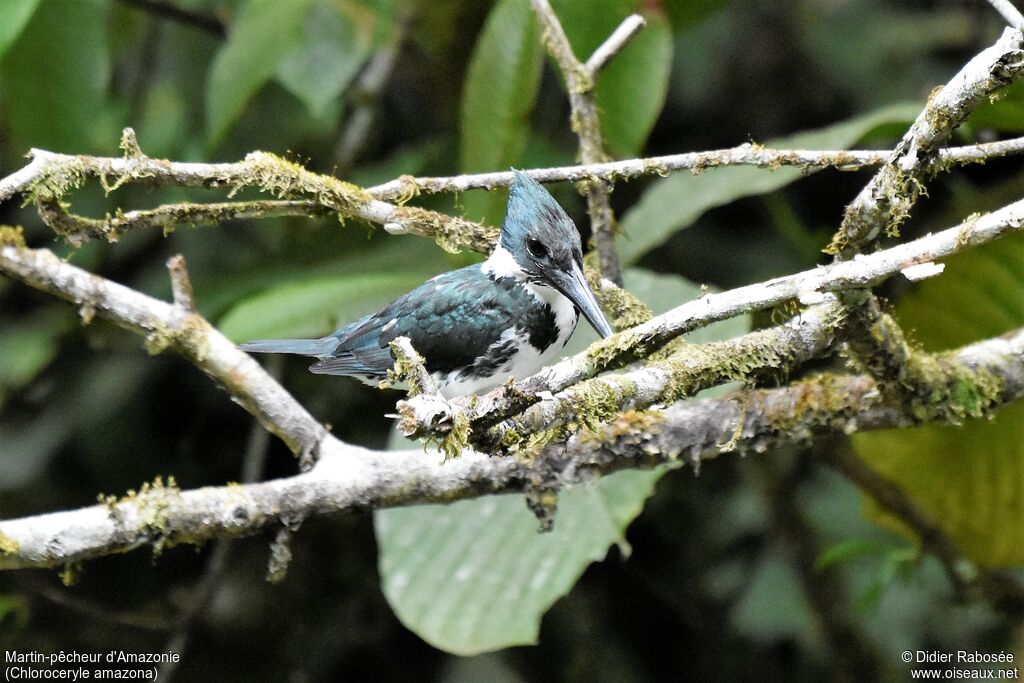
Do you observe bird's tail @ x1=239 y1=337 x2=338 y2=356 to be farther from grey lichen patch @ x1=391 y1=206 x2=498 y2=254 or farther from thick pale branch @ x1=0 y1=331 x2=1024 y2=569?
grey lichen patch @ x1=391 y1=206 x2=498 y2=254

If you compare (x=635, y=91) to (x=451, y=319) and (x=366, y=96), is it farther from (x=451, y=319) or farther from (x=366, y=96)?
(x=366, y=96)

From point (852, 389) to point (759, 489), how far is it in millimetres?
1384

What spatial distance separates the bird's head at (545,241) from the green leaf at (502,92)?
19.8 inches

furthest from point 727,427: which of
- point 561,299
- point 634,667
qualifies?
point 634,667

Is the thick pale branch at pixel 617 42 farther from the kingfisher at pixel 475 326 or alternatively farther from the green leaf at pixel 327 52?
the green leaf at pixel 327 52

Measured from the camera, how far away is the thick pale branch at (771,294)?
1402 mm

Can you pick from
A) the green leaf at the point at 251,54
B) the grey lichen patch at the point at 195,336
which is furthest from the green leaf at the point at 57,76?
the grey lichen patch at the point at 195,336

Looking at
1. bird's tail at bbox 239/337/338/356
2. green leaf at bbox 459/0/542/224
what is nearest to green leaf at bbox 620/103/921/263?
green leaf at bbox 459/0/542/224

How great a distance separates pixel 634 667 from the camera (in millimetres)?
3449

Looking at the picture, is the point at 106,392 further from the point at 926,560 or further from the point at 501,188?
the point at 926,560

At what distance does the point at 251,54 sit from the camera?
2633 millimetres

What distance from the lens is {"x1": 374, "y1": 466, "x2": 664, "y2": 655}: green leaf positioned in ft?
6.71

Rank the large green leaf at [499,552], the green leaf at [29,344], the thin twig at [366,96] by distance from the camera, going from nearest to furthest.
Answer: the large green leaf at [499,552]
the green leaf at [29,344]
the thin twig at [366,96]

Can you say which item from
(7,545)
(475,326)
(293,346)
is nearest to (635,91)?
(475,326)
